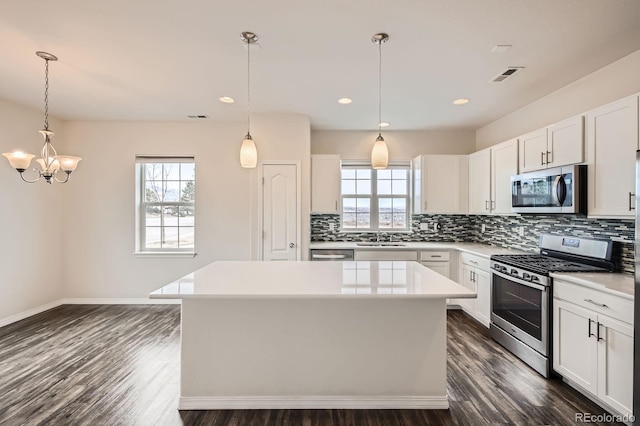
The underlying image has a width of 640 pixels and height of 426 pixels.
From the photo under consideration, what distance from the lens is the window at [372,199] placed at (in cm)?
500

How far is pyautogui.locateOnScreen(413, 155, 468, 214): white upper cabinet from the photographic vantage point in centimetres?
454

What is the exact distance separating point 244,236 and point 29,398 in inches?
103

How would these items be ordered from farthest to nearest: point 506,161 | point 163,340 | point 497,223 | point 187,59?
point 497,223 < point 506,161 < point 163,340 < point 187,59

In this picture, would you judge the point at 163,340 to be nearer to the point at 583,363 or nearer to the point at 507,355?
the point at 507,355

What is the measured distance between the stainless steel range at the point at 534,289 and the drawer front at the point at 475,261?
0.25 metres

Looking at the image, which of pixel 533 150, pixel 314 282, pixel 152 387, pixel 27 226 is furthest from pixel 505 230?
pixel 27 226

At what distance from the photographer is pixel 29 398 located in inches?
89.1

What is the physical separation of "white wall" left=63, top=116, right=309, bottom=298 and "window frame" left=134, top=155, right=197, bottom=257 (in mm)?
75

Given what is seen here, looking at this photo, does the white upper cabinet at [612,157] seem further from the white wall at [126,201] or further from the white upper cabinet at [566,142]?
the white wall at [126,201]

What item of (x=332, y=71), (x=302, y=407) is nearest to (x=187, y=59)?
(x=332, y=71)

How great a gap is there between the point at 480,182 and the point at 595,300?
2315 millimetres

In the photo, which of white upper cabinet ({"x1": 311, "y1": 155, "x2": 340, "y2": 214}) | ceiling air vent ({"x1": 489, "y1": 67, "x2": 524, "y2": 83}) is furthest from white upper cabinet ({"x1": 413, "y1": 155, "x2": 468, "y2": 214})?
ceiling air vent ({"x1": 489, "y1": 67, "x2": 524, "y2": 83})

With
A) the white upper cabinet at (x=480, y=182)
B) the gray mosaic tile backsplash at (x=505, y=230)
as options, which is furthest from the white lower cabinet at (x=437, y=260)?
the white upper cabinet at (x=480, y=182)

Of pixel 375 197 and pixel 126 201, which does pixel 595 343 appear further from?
pixel 126 201
